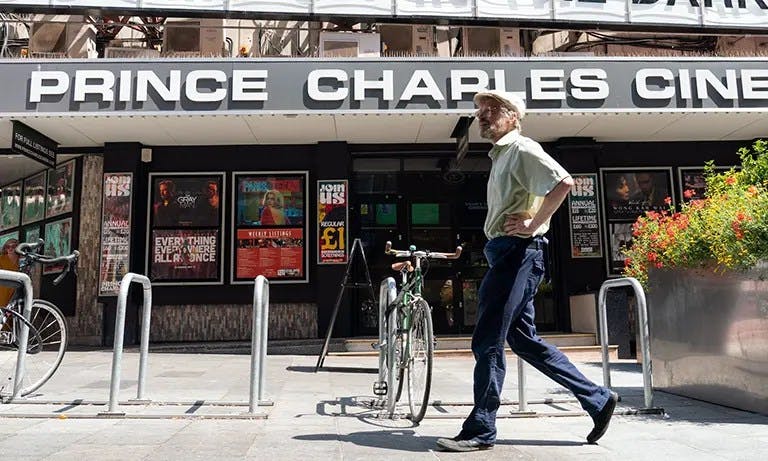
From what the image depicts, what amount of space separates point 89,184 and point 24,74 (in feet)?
8.35

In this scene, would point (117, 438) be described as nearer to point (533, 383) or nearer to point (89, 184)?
point (533, 383)

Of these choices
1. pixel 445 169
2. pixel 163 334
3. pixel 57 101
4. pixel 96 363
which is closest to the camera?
pixel 96 363

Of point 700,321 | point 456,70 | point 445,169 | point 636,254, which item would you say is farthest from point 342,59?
point 700,321

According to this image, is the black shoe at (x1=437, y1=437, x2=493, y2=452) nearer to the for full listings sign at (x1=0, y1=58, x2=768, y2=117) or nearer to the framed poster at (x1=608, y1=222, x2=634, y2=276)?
the for full listings sign at (x1=0, y1=58, x2=768, y2=117)

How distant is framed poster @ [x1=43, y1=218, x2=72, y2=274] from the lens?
11.0 m

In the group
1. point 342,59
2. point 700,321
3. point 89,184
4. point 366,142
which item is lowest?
point 700,321

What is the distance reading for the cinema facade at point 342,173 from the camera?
9.02m

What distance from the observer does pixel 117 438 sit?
144 inches

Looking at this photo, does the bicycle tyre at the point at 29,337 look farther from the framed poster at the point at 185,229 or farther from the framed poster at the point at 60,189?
the framed poster at the point at 60,189

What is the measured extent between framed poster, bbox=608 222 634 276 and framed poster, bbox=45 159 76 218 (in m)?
9.68

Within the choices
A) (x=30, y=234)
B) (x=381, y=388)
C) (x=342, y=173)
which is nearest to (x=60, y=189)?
(x=30, y=234)

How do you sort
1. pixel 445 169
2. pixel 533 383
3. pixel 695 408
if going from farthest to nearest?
pixel 445 169 → pixel 533 383 → pixel 695 408

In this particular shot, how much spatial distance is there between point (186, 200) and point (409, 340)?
7742 millimetres

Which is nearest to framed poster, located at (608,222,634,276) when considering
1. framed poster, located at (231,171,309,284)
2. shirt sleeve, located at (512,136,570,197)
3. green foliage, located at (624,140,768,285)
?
green foliage, located at (624,140,768,285)
